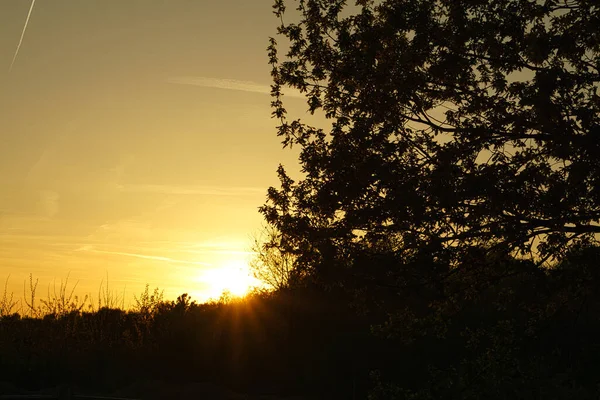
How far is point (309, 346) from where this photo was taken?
2050 cm

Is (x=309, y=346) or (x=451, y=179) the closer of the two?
(x=451, y=179)

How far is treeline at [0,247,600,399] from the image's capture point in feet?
40.5

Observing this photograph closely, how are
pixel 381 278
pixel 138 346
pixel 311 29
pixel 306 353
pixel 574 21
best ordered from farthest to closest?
pixel 138 346 → pixel 306 353 → pixel 311 29 → pixel 381 278 → pixel 574 21

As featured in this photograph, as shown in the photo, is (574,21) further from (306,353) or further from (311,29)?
(306,353)

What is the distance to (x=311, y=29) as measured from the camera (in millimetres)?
12719

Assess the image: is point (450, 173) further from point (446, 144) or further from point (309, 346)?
point (309, 346)

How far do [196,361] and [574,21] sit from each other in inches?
608

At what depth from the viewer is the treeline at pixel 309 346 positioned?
12359 mm

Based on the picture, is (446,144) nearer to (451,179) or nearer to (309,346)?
(451,179)

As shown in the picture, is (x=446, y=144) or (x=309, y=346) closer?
(x=446, y=144)

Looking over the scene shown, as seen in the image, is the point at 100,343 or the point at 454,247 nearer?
the point at 454,247

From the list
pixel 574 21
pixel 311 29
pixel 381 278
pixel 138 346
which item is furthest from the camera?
pixel 138 346

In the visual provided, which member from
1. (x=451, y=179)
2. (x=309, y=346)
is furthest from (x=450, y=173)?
(x=309, y=346)

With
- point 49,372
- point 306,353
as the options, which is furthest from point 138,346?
point 306,353
